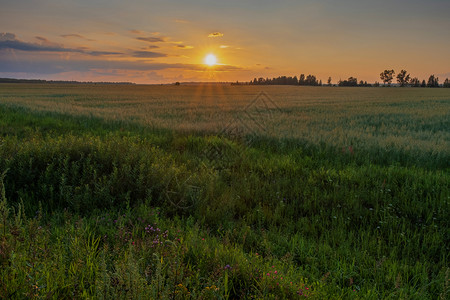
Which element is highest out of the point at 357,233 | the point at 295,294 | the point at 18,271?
the point at 18,271

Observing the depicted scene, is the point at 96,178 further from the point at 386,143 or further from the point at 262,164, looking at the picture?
the point at 386,143

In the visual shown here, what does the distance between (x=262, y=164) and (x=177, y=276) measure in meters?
5.10

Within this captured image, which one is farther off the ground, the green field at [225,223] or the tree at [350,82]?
the tree at [350,82]

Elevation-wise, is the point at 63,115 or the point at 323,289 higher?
the point at 63,115

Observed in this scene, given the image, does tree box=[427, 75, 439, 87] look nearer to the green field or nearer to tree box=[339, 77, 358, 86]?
tree box=[339, 77, 358, 86]

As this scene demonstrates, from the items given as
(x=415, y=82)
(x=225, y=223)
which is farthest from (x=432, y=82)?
(x=225, y=223)

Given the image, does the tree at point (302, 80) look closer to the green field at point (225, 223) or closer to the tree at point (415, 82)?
the tree at point (415, 82)

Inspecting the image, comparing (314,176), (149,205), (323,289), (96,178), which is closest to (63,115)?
(96,178)

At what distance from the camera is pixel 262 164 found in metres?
7.24

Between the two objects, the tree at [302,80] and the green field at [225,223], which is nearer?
the green field at [225,223]

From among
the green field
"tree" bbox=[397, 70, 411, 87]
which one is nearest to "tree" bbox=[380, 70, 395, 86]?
"tree" bbox=[397, 70, 411, 87]

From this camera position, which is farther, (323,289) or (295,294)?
(323,289)

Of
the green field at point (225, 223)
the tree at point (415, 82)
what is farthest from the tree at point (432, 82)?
the green field at point (225, 223)

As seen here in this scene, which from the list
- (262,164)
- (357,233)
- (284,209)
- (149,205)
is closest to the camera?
(357,233)
